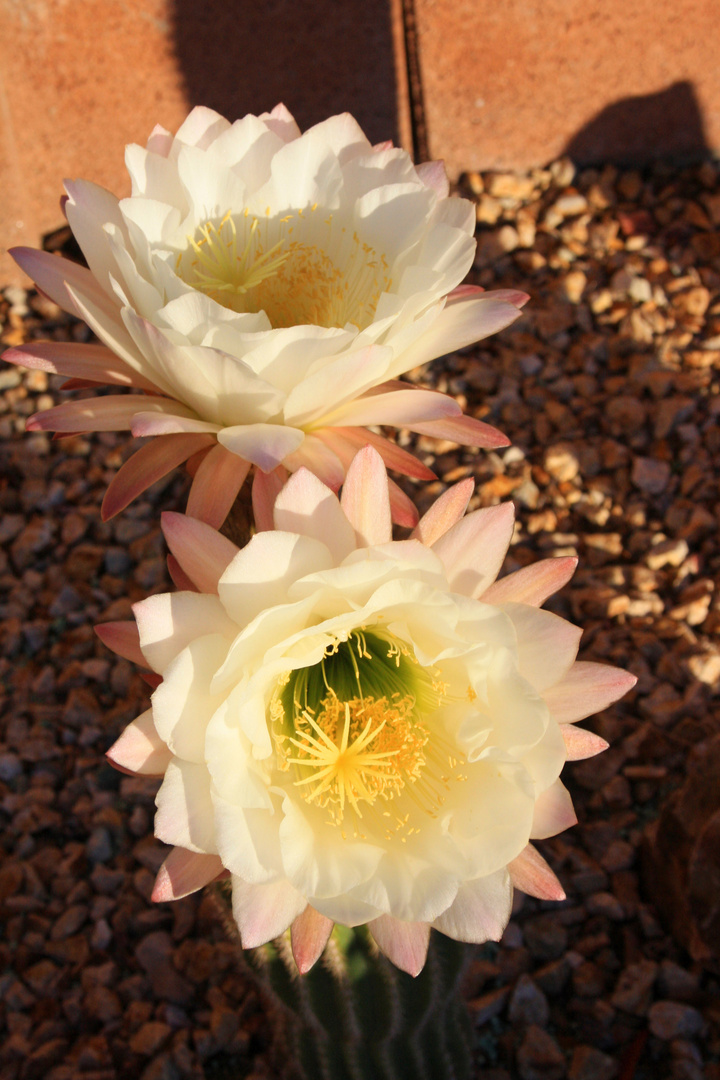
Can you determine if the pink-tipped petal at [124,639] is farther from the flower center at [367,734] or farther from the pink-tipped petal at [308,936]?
the pink-tipped petal at [308,936]

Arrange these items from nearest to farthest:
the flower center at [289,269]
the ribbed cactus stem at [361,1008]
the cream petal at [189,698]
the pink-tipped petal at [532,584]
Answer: the cream petal at [189,698]
the pink-tipped petal at [532,584]
the flower center at [289,269]
the ribbed cactus stem at [361,1008]

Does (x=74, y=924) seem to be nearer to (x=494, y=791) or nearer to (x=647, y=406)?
(x=494, y=791)

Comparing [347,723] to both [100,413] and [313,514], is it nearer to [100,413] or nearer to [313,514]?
[313,514]

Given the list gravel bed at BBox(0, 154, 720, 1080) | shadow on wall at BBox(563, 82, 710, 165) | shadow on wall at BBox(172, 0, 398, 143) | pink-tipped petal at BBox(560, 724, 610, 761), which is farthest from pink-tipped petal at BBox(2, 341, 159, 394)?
shadow on wall at BBox(563, 82, 710, 165)

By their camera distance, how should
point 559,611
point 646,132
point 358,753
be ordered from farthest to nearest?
point 646,132 → point 559,611 → point 358,753

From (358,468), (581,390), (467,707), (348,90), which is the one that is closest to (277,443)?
(358,468)

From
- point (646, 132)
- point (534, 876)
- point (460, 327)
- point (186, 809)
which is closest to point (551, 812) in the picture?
point (534, 876)

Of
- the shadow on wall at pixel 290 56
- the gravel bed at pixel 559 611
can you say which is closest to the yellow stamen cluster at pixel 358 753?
the gravel bed at pixel 559 611
